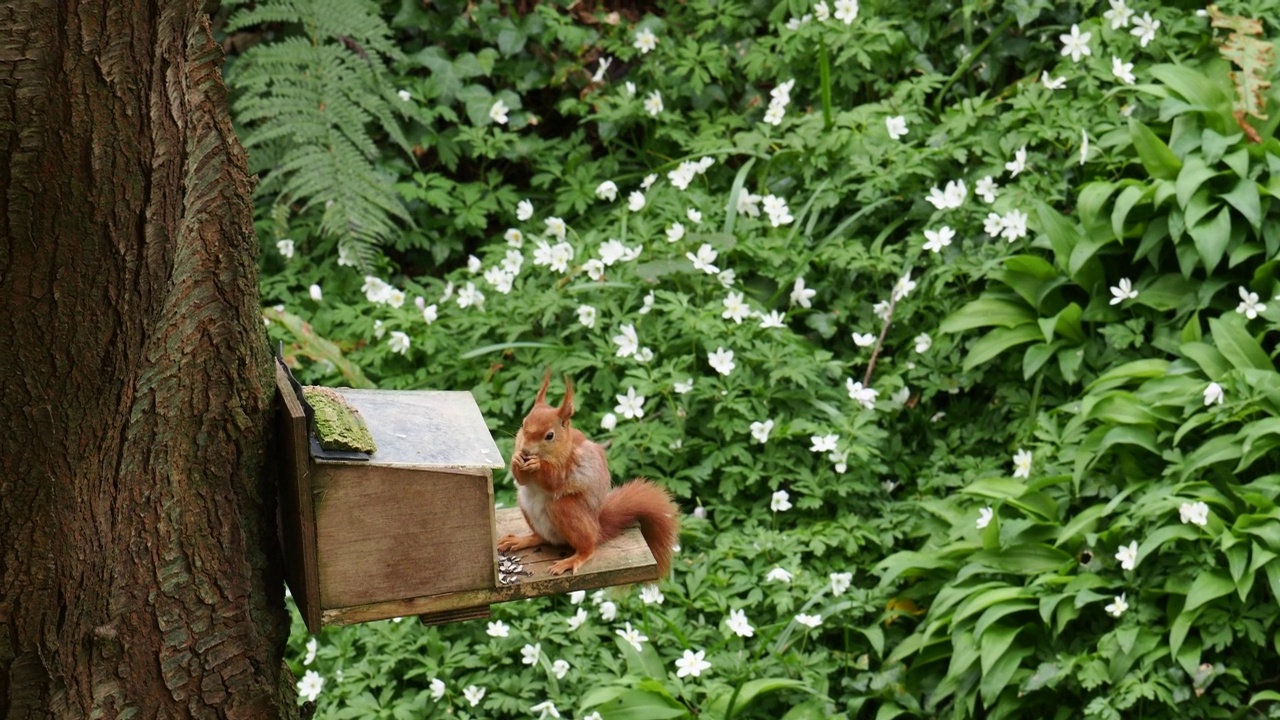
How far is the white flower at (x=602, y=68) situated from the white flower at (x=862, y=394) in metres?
1.90

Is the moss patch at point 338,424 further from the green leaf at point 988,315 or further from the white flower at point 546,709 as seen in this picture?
the green leaf at point 988,315

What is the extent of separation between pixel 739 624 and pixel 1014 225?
5.52 ft

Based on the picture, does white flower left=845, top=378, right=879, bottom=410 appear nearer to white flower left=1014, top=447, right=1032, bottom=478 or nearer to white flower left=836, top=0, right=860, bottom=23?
white flower left=1014, top=447, right=1032, bottom=478

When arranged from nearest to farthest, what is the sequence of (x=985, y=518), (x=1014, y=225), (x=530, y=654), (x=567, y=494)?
(x=567, y=494) < (x=530, y=654) < (x=985, y=518) < (x=1014, y=225)

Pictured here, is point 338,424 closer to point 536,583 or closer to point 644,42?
point 536,583

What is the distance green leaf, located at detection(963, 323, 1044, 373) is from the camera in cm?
433

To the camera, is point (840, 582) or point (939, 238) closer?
point (840, 582)

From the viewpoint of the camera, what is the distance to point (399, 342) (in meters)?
4.55

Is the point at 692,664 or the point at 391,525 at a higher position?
the point at 391,525

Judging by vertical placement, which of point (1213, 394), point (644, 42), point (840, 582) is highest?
point (644, 42)

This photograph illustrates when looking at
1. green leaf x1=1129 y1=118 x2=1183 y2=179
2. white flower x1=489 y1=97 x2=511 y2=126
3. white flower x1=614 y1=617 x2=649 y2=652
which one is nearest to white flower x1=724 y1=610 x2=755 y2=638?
white flower x1=614 y1=617 x2=649 y2=652

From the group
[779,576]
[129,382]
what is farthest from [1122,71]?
[129,382]

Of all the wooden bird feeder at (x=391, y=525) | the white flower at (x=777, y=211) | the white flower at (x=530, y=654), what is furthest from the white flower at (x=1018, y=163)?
the wooden bird feeder at (x=391, y=525)

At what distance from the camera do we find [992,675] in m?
3.59
